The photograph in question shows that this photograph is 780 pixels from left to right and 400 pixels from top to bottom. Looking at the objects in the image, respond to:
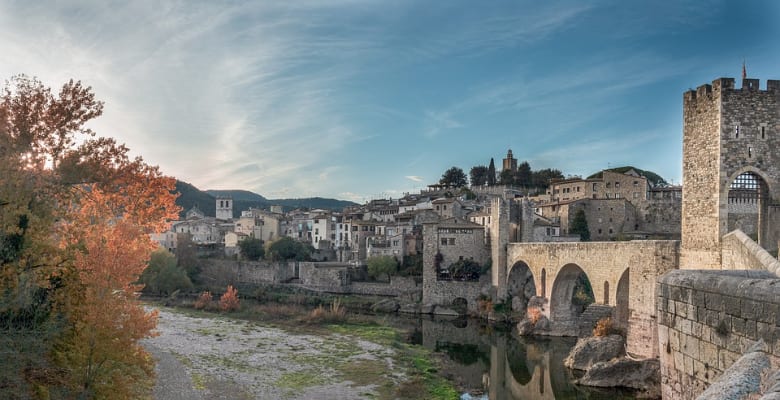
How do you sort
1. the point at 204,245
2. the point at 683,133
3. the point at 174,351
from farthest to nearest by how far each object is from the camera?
the point at 204,245
the point at 174,351
the point at 683,133

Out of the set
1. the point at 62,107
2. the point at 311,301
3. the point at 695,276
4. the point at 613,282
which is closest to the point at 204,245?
the point at 311,301

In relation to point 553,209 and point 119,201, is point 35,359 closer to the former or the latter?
point 119,201

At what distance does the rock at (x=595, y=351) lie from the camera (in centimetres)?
2256

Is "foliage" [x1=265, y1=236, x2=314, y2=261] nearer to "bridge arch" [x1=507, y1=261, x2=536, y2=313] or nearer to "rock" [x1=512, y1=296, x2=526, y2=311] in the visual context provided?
"bridge arch" [x1=507, y1=261, x2=536, y2=313]

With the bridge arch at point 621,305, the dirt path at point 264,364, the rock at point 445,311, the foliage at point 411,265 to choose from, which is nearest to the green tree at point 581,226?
the foliage at point 411,265

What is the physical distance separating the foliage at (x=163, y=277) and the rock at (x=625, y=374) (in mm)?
36376

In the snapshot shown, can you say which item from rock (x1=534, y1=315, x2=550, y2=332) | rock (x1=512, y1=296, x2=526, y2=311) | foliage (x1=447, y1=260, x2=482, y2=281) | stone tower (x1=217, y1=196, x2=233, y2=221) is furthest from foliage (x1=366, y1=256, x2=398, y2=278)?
stone tower (x1=217, y1=196, x2=233, y2=221)

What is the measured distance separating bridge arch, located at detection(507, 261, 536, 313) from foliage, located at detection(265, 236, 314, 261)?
79.6 feet

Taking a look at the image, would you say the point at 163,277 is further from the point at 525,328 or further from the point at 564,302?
the point at 564,302

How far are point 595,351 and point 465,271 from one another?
19430 millimetres

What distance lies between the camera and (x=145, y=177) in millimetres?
12875

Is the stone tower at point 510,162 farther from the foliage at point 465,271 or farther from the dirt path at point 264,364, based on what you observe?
the dirt path at point 264,364

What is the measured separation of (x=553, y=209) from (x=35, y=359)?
50346 mm

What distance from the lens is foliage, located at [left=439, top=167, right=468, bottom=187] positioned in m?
85.4
